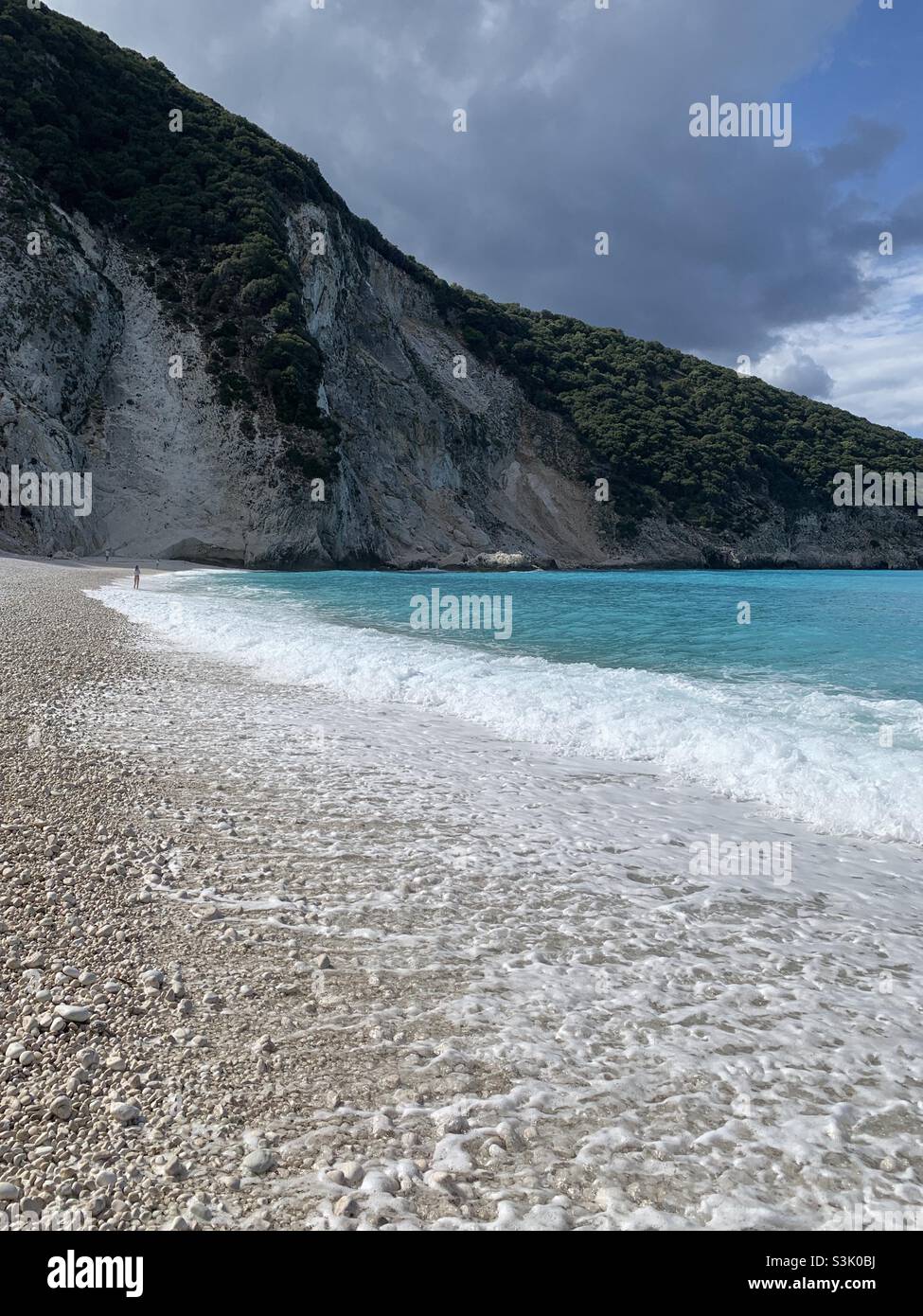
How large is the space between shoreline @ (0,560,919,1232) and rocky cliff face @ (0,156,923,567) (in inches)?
1712

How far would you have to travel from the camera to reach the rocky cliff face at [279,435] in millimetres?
45281

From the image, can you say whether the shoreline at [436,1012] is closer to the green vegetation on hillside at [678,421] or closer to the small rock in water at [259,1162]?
the small rock in water at [259,1162]

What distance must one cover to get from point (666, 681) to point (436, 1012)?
8687 mm

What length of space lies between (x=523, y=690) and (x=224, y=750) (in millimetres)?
4535

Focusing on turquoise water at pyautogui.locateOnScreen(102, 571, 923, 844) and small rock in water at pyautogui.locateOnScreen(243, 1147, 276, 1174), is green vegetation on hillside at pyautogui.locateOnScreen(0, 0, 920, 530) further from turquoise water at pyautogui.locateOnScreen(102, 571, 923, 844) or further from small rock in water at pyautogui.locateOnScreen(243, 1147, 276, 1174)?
small rock in water at pyautogui.locateOnScreen(243, 1147, 276, 1174)

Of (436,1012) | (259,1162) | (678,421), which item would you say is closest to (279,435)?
(436,1012)

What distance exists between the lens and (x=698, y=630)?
19812 mm

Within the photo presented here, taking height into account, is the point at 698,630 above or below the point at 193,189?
below

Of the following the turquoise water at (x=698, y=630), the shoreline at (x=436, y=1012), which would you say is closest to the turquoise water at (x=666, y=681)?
the turquoise water at (x=698, y=630)

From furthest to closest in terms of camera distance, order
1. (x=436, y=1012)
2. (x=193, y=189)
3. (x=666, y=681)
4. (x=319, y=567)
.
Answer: (x=193, y=189), (x=319, y=567), (x=666, y=681), (x=436, y=1012)

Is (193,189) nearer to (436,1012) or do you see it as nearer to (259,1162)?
(436,1012)

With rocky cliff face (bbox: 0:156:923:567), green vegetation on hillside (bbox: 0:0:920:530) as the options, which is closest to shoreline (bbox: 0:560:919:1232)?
rocky cliff face (bbox: 0:156:923:567)

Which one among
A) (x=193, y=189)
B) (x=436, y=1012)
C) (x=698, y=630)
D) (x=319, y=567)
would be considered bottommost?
(x=436, y=1012)

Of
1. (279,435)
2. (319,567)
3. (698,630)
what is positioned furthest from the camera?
(319,567)
